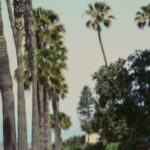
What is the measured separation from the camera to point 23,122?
2617 centimetres

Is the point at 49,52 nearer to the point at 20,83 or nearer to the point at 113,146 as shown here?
the point at 113,146

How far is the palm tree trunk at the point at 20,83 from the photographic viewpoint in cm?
2572

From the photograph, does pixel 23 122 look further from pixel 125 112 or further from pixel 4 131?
pixel 125 112

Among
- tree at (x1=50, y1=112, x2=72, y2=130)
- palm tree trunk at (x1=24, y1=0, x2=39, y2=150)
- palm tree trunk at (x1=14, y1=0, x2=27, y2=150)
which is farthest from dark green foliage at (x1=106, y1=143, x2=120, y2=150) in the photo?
palm tree trunk at (x1=14, y1=0, x2=27, y2=150)

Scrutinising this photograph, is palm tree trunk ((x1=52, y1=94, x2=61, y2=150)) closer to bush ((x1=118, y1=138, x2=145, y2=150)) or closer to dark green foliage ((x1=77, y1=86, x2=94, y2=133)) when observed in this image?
bush ((x1=118, y1=138, x2=145, y2=150))

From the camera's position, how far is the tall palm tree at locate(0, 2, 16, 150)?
2211cm

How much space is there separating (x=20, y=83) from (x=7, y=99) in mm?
5088

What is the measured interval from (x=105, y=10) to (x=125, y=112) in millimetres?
15792

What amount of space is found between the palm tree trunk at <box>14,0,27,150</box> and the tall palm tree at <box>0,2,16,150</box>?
3.18 m

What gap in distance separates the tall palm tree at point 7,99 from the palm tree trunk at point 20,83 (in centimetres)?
318

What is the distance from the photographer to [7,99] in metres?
22.4

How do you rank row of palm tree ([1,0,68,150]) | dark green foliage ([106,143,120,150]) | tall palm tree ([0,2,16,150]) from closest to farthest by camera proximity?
tall palm tree ([0,2,16,150])
row of palm tree ([1,0,68,150])
dark green foliage ([106,143,120,150])

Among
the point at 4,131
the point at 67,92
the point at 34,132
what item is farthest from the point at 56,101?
the point at 4,131

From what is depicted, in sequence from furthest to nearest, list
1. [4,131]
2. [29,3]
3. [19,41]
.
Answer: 1. [29,3]
2. [19,41]
3. [4,131]
